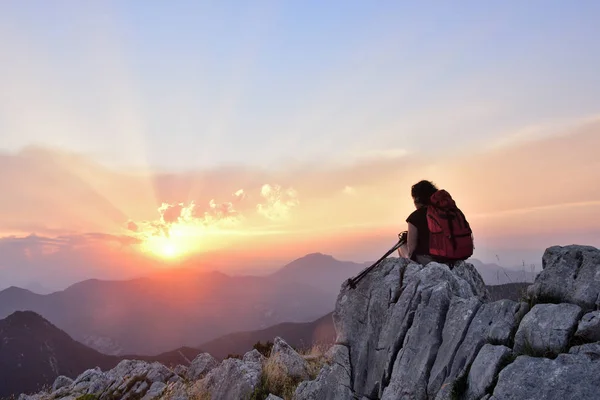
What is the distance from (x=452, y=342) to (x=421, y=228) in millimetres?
3902

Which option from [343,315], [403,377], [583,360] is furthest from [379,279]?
[583,360]

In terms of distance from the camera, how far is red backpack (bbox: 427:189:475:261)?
1027 cm

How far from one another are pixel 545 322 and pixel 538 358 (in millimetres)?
753

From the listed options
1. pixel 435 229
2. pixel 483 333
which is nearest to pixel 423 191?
pixel 435 229

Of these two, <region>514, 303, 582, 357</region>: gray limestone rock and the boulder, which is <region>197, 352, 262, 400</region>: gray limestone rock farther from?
<region>514, 303, 582, 357</region>: gray limestone rock

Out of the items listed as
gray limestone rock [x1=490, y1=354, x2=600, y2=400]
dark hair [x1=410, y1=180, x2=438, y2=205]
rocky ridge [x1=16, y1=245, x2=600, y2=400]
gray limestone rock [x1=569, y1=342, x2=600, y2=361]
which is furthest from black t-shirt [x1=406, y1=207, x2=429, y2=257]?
gray limestone rock [x1=569, y1=342, x2=600, y2=361]

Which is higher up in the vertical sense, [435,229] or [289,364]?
[435,229]

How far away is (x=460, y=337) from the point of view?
8016mm

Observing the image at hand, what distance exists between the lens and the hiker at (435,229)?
33.8 ft

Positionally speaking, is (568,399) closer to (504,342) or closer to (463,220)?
(504,342)

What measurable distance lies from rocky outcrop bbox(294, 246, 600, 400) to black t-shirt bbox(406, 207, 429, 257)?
27.4 inches

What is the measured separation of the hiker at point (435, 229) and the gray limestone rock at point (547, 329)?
133 inches

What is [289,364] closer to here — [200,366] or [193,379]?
[193,379]

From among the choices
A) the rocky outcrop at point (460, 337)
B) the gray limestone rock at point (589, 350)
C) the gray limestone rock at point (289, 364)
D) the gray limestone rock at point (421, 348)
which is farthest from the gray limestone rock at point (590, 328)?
the gray limestone rock at point (289, 364)
